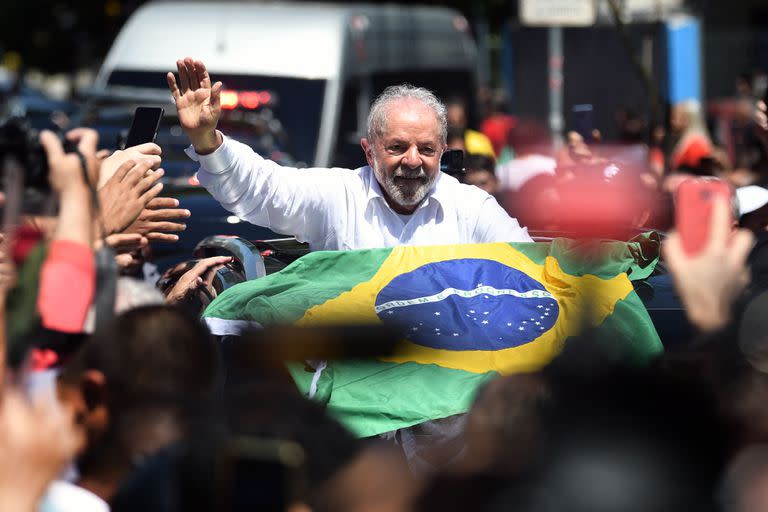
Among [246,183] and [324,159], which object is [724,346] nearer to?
[246,183]

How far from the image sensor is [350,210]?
5.12 metres

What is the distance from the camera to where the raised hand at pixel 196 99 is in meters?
4.61

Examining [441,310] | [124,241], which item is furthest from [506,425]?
[441,310]

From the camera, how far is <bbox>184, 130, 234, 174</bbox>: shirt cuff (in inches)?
187

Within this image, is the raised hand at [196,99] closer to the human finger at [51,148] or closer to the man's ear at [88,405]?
the human finger at [51,148]

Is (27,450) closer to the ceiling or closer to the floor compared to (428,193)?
closer to the ceiling

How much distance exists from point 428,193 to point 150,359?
2.54m

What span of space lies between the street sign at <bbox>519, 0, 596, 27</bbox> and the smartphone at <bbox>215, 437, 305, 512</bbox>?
10.00 meters

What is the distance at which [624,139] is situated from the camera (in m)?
10.9

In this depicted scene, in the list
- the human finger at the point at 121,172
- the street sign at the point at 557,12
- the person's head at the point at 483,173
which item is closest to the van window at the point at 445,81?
the street sign at the point at 557,12

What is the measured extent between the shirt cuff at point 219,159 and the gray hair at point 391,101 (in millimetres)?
644

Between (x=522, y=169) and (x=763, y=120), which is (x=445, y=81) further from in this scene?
(x=763, y=120)

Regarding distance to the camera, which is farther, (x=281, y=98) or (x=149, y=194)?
(x=281, y=98)

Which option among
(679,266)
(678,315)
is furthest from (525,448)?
(678,315)
